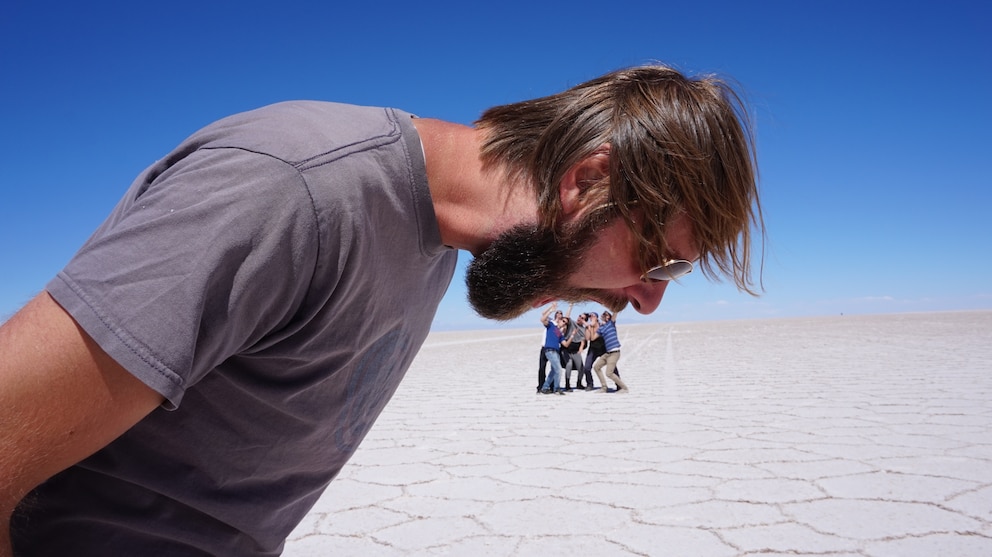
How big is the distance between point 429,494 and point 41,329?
336cm

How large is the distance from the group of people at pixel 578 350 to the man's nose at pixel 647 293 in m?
7.20

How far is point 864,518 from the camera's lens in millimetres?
3172

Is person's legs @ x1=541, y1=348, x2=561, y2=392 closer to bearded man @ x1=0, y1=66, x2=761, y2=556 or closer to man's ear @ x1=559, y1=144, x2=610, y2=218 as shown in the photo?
bearded man @ x1=0, y1=66, x2=761, y2=556

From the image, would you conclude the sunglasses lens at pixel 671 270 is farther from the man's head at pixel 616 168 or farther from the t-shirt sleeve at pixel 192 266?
the t-shirt sleeve at pixel 192 266

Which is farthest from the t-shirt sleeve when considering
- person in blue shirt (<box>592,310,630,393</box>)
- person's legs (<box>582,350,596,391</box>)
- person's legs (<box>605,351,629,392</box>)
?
person's legs (<box>582,350,596,391</box>)

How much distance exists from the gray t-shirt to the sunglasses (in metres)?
0.39

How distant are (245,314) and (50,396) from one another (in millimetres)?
196

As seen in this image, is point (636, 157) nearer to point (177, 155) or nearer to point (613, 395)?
point (177, 155)

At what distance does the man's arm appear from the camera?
2.12ft

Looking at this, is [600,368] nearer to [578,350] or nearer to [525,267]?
[578,350]

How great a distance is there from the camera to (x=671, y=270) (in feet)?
4.15

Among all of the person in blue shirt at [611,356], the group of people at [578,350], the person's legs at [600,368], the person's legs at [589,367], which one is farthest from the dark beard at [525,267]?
the person's legs at [589,367]

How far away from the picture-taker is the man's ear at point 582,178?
114cm

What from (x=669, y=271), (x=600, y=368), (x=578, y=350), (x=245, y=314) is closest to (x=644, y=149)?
(x=669, y=271)
